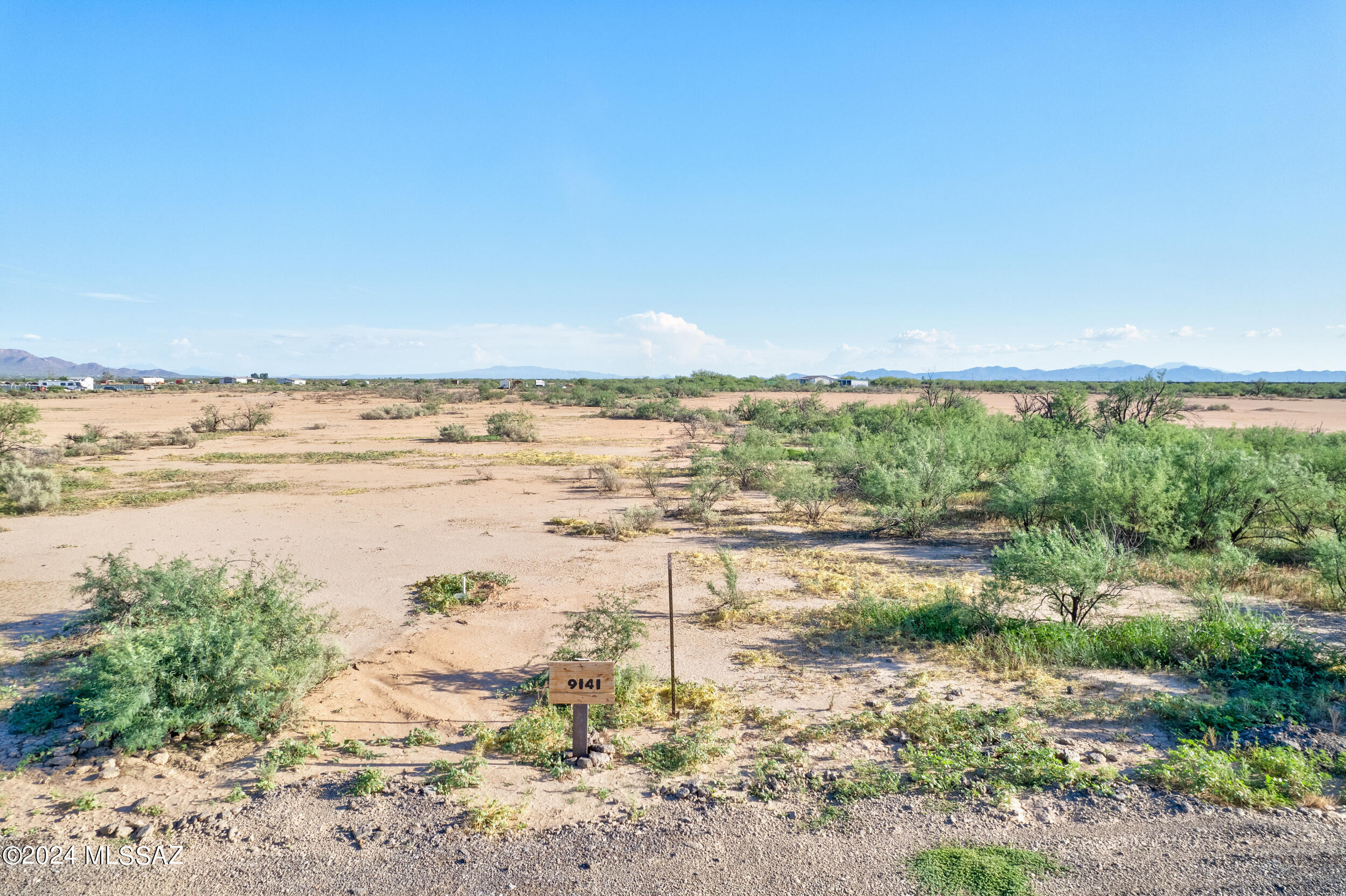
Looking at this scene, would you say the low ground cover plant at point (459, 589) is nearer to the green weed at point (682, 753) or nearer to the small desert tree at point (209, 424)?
the green weed at point (682, 753)

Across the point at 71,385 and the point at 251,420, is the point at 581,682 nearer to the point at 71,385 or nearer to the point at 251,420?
the point at 251,420

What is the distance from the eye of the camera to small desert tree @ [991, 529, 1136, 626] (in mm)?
8953

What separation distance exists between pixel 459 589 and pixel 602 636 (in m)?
4.08

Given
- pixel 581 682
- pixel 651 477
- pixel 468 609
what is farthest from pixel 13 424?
pixel 581 682

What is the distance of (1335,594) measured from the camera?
10188 mm

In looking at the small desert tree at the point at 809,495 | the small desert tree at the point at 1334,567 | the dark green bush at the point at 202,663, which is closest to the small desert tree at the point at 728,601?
the dark green bush at the point at 202,663

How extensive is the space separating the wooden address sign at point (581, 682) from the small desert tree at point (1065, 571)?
617 centimetres

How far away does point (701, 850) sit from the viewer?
5035mm

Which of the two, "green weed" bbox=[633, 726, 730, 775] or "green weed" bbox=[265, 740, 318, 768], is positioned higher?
"green weed" bbox=[265, 740, 318, 768]

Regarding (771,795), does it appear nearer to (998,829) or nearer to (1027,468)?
(998,829)

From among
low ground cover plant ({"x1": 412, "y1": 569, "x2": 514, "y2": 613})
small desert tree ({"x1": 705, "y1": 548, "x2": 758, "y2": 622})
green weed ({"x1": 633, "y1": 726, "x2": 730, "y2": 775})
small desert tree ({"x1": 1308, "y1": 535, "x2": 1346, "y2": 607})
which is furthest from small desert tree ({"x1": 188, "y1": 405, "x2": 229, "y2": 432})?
small desert tree ({"x1": 1308, "y1": 535, "x2": 1346, "y2": 607})

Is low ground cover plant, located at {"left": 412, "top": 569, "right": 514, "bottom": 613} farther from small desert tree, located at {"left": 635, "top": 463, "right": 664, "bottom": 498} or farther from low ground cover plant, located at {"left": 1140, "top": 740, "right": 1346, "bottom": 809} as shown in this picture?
low ground cover plant, located at {"left": 1140, "top": 740, "right": 1346, "bottom": 809}

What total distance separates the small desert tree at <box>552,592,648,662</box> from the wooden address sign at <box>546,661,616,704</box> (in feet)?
6.09

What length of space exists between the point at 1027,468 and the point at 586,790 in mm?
12807
